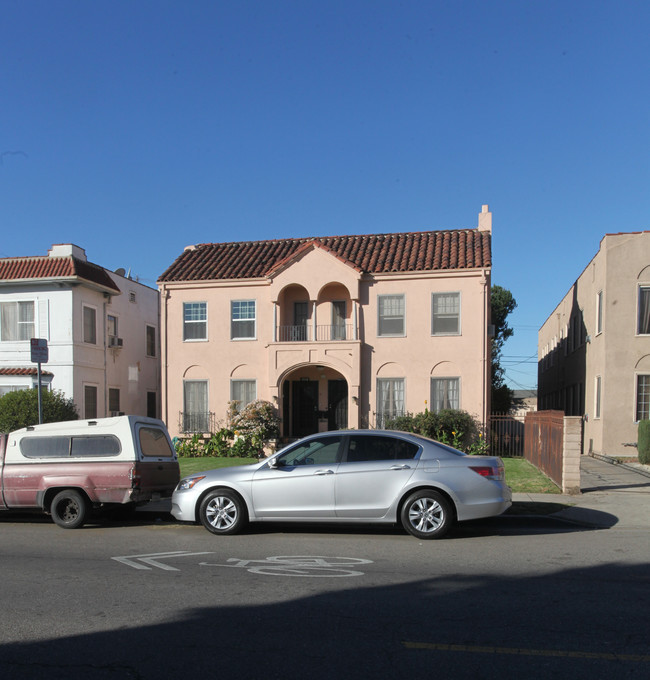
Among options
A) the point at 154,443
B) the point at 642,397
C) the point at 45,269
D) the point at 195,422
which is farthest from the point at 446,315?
the point at 45,269

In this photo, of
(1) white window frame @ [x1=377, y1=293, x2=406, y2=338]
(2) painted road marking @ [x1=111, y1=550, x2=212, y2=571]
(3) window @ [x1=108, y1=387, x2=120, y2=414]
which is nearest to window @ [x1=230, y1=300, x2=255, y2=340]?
(1) white window frame @ [x1=377, y1=293, x2=406, y2=338]

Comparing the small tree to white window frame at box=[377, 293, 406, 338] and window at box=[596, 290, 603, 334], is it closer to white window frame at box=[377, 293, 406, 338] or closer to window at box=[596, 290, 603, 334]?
white window frame at box=[377, 293, 406, 338]

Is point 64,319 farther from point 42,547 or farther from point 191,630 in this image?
point 191,630

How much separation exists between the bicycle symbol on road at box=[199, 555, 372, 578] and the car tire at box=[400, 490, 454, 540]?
1.31m

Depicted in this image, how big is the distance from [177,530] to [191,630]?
5.09 metres

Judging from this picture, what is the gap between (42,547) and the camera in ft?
29.9

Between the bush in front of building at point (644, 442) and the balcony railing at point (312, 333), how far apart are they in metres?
9.06

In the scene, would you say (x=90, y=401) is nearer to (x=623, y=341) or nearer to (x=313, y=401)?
(x=313, y=401)

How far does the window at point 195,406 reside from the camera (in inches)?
896

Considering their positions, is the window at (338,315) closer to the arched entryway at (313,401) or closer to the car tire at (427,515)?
→ the arched entryway at (313,401)

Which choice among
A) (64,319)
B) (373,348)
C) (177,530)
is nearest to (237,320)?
(373,348)

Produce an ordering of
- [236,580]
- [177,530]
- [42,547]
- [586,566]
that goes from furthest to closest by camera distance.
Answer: [177,530], [42,547], [586,566], [236,580]

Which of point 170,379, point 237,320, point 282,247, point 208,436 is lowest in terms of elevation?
point 208,436

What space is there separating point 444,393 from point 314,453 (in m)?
12.3
